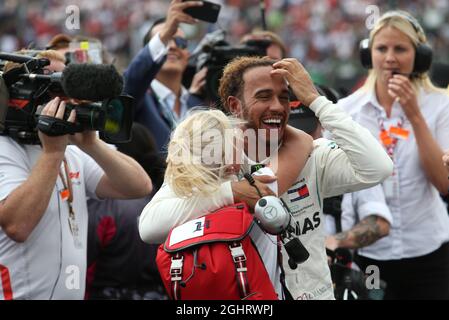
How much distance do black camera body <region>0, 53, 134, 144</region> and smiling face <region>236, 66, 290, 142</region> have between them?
0.52m

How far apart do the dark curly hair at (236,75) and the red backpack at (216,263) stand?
69 centimetres

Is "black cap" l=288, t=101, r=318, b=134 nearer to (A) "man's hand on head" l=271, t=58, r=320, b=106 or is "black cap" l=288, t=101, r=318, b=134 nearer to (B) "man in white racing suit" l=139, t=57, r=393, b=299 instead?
(B) "man in white racing suit" l=139, t=57, r=393, b=299

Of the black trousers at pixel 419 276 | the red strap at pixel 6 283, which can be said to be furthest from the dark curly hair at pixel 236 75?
the black trousers at pixel 419 276

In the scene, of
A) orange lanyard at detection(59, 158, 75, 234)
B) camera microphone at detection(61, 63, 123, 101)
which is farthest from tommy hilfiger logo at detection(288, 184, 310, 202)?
orange lanyard at detection(59, 158, 75, 234)

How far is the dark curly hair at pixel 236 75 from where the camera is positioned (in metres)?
3.49

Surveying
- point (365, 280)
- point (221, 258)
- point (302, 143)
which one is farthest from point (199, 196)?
point (365, 280)

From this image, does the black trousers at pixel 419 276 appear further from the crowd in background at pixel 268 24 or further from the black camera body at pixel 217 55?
the crowd in background at pixel 268 24

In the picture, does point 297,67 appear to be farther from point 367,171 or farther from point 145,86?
point 145,86

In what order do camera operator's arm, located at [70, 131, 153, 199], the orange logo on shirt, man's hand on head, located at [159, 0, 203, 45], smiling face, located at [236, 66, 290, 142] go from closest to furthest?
smiling face, located at [236, 66, 290, 142] < camera operator's arm, located at [70, 131, 153, 199] < the orange logo on shirt < man's hand on head, located at [159, 0, 203, 45]

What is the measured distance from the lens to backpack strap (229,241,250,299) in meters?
2.90

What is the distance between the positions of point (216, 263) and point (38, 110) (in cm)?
110

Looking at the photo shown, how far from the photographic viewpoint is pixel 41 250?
3682mm

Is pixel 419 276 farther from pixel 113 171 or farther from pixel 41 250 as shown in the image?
pixel 41 250

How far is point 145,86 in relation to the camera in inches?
209
